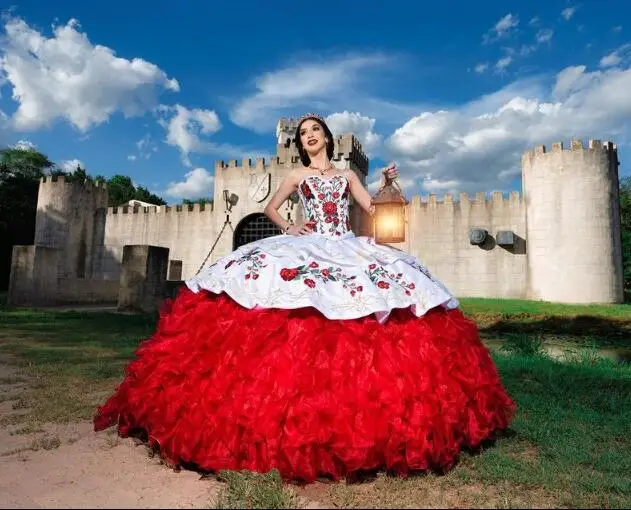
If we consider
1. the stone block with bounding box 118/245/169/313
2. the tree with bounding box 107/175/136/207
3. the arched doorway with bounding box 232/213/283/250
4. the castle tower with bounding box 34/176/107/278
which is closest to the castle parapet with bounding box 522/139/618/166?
the arched doorway with bounding box 232/213/283/250

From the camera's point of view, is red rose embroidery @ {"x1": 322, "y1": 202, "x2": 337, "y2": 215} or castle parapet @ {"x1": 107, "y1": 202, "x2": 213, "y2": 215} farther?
castle parapet @ {"x1": 107, "y1": 202, "x2": 213, "y2": 215}

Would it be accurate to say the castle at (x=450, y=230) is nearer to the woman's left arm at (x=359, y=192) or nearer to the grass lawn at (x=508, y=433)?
the grass lawn at (x=508, y=433)

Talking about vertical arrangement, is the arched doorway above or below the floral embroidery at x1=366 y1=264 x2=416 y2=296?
above

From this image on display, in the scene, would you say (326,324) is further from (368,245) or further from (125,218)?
(125,218)

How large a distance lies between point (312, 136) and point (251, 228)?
21051mm

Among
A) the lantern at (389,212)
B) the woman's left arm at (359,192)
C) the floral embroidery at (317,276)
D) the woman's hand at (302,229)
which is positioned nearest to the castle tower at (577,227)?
the lantern at (389,212)

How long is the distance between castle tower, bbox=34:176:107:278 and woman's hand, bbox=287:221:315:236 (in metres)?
25.0

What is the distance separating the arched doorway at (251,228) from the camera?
79.2 ft

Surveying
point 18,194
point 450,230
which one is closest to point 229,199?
point 450,230

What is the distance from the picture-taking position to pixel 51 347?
707 cm

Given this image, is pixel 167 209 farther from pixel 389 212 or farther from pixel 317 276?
pixel 317 276

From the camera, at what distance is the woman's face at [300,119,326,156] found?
3721 mm

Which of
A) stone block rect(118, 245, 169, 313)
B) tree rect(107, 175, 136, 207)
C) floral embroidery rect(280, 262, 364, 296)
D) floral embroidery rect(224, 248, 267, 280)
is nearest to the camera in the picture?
floral embroidery rect(280, 262, 364, 296)

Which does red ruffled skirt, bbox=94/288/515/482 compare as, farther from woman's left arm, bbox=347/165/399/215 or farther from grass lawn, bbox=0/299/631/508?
woman's left arm, bbox=347/165/399/215
